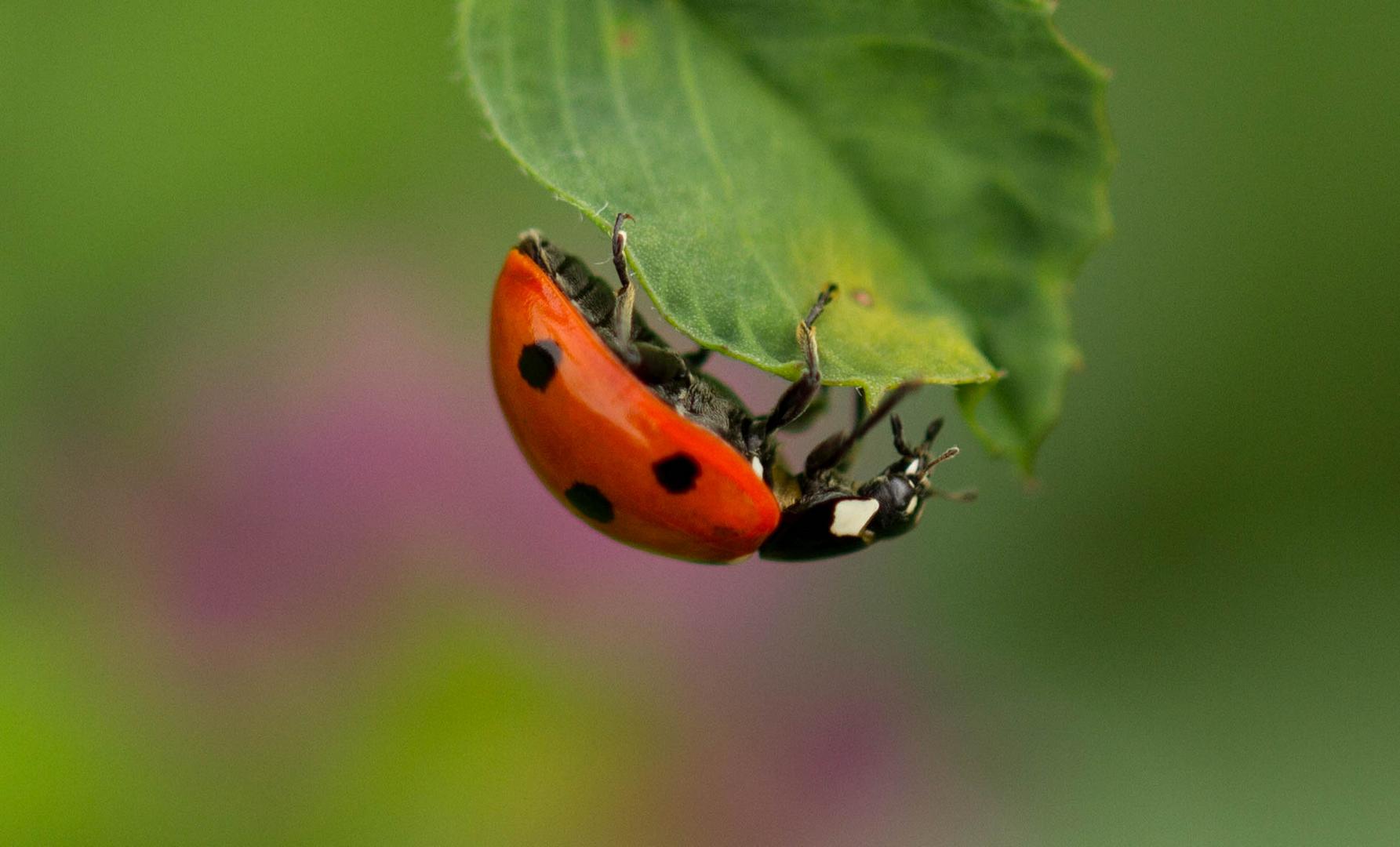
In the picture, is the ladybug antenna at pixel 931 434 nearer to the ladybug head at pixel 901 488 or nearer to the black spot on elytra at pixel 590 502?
the ladybug head at pixel 901 488

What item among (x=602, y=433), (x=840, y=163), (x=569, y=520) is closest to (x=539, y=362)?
(x=602, y=433)

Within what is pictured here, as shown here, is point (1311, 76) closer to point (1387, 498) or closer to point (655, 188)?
point (1387, 498)

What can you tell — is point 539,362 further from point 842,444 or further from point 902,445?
point 902,445

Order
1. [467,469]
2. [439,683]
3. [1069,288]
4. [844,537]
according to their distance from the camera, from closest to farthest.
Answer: [1069,288], [844,537], [439,683], [467,469]

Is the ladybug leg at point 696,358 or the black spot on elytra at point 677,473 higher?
the ladybug leg at point 696,358

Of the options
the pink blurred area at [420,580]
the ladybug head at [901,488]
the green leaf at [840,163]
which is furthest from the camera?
the pink blurred area at [420,580]

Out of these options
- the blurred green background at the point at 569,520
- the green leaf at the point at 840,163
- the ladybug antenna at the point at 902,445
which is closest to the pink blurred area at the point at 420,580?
the blurred green background at the point at 569,520

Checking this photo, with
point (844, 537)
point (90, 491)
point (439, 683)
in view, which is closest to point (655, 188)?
point (844, 537)
